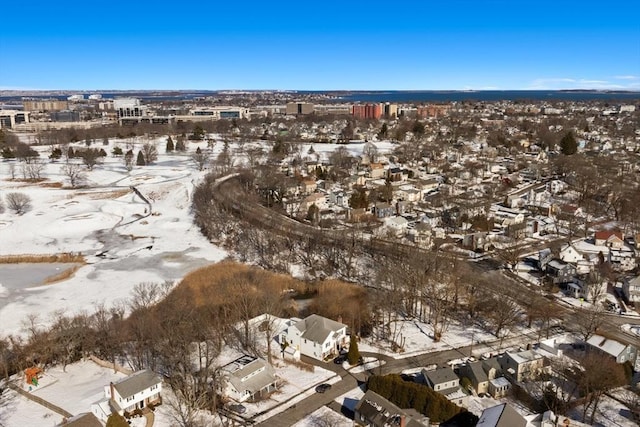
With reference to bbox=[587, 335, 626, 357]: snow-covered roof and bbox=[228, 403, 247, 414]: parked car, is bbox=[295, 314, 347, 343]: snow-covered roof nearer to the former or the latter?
bbox=[228, 403, 247, 414]: parked car

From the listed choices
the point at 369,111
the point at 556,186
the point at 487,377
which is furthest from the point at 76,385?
the point at 369,111

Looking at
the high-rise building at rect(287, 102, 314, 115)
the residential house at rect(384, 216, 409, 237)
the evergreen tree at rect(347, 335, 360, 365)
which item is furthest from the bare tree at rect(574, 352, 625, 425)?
the high-rise building at rect(287, 102, 314, 115)

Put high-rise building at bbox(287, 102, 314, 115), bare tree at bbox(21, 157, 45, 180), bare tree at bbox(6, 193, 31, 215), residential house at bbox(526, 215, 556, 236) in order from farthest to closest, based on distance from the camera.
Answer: high-rise building at bbox(287, 102, 314, 115)
bare tree at bbox(21, 157, 45, 180)
bare tree at bbox(6, 193, 31, 215)
residential house at bbox(526, 215, 556, 236)

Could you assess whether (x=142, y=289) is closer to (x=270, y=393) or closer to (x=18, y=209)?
(x=270, y=393)

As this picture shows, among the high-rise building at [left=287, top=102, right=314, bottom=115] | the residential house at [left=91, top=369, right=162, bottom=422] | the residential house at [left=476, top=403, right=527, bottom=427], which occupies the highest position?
the high-rise building at [left=287, top=102, right=314, bottom=115]

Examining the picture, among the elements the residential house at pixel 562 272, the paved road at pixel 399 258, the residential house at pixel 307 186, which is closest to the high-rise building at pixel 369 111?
the residential house at pixel 307 186

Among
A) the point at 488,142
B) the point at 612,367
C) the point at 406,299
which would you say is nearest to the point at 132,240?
the point at 406,299
